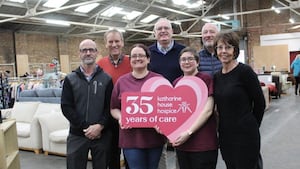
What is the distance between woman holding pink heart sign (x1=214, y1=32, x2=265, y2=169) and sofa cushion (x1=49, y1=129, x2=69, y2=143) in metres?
3.03

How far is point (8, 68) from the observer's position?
11773 mm

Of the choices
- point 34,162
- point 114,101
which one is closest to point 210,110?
point 114,101

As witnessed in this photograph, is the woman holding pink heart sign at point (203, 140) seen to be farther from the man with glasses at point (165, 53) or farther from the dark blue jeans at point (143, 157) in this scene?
the man with glasses at point (165, 53)

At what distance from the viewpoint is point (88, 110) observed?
7.48 feet

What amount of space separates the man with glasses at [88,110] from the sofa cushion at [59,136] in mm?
2204

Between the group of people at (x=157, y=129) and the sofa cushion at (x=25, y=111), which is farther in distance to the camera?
the sofa cushion at (x=25, y=111)

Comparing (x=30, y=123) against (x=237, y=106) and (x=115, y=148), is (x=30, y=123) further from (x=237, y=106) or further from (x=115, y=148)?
(x=237, y=106)

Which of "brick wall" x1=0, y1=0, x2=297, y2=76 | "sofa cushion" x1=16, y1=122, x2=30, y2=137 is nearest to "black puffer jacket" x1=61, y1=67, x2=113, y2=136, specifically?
"sofa cushion" x1=16, y1=122, x2=30, y2=137

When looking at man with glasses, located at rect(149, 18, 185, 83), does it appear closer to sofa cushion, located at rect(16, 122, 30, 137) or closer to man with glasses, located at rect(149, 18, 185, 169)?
man with glasses, located at rect(149, 18, 185, 169)

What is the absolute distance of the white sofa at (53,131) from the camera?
4594mm

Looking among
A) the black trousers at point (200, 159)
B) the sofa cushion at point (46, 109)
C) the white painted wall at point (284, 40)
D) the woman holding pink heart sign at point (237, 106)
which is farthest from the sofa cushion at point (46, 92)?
the white painted wall at point (284, 40)

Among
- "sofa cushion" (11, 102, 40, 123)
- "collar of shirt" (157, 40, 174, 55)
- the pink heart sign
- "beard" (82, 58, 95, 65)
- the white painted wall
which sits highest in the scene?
the white painted wall

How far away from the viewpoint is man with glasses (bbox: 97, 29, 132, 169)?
8.13ft

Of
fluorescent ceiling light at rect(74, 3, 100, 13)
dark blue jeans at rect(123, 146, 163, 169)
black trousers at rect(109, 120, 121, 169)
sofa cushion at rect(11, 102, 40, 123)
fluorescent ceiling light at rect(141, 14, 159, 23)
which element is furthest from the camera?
fluorescent ceiling light at rect(141, 14, 159, 23)
